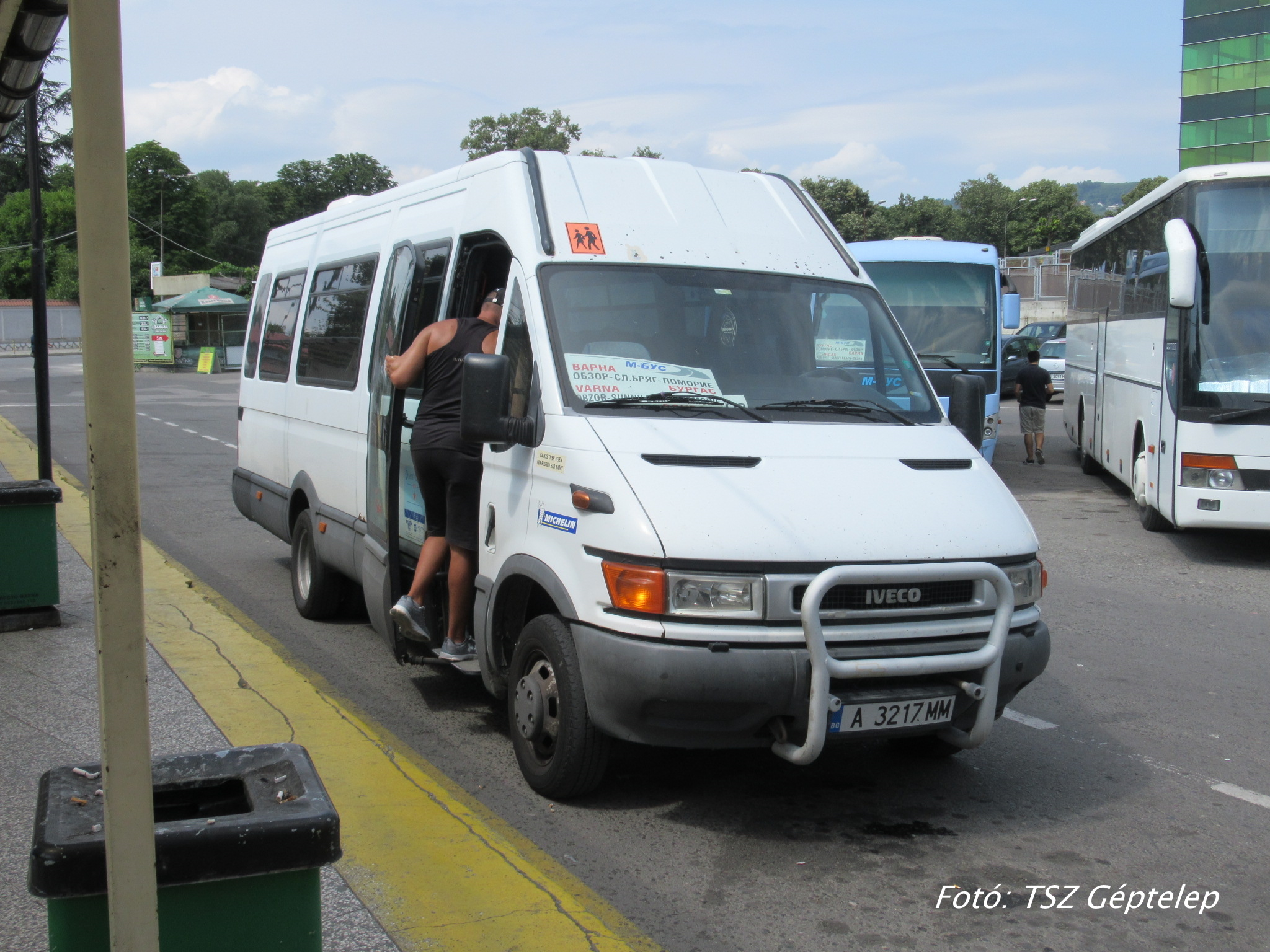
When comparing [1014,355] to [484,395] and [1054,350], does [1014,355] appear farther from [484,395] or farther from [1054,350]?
[484,395]

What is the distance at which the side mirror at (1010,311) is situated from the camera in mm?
15931

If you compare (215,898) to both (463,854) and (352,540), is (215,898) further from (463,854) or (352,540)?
(352,540)

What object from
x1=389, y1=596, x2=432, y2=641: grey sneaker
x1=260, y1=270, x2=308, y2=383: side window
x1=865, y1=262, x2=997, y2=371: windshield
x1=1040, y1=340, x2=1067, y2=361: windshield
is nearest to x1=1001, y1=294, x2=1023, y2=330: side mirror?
x1=865, y1=262, x2=997, y2=371: windshield

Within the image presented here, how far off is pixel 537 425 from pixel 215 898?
2.67 metres

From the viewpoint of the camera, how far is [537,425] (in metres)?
4.82

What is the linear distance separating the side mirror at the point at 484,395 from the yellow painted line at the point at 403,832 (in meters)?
1.39

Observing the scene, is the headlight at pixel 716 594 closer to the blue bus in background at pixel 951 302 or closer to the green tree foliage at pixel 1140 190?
the blue bus in background at pixel 951 302

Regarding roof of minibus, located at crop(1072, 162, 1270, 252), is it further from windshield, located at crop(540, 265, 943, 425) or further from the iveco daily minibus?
the iveco daily minibus

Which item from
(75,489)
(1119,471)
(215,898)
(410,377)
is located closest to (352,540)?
(410,377)

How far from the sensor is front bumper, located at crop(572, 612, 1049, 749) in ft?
13.4

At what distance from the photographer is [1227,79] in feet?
230

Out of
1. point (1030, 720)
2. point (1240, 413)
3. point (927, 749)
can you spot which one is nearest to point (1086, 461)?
point (1240, 413)

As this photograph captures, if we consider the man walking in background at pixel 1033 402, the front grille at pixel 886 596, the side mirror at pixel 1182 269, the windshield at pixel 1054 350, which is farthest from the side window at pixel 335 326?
the windshield at pixel 1054 350

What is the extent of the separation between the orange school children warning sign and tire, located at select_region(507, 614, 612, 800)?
5.37 feet
